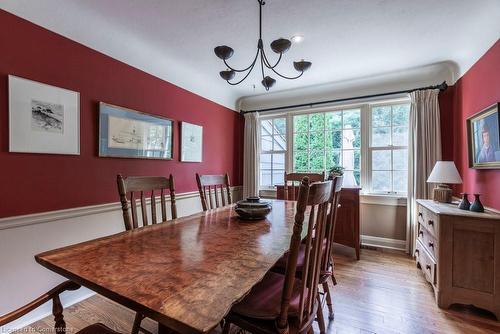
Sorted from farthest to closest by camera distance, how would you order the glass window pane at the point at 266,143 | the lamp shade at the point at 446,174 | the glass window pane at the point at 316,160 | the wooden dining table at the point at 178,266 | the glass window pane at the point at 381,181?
the glass window pane at the point at 266,143
the glass window pane at the point at 316,160
the glass window pane at the point at 381,181
the lamp shade at the point at 446,174
the wooden dining table at the point at 178,266

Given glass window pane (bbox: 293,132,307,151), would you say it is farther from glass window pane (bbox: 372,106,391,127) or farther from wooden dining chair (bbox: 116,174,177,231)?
wooden dining chair (bbox: 116,174,177,231)

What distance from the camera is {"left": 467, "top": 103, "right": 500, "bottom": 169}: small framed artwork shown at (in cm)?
194

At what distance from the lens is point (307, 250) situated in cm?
93

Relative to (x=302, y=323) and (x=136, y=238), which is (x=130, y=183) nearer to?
(x=136, y=238)

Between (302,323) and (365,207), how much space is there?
275 centimetres

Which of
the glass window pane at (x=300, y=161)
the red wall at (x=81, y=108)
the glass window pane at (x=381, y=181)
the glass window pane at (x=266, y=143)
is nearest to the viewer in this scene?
the red wall at (x=81, y=108)

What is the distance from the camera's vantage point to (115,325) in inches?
68.7

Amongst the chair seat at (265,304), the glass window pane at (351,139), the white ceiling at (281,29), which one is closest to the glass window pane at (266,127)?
the glass window pane at (351,139)

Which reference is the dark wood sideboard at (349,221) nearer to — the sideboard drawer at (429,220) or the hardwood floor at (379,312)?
the hardwood floor at (379,312)

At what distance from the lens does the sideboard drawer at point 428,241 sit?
6.69 feet

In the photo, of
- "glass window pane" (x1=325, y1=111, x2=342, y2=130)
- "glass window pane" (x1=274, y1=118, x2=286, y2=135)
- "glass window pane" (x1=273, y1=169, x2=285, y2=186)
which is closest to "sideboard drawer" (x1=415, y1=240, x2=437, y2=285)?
"glass window pane" (x1=325, y1=111, x2=342, y2=130)

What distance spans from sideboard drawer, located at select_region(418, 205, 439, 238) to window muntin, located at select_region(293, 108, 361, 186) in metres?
0.89

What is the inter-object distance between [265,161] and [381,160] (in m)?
1.83

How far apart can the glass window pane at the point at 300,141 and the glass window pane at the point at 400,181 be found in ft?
4.44
